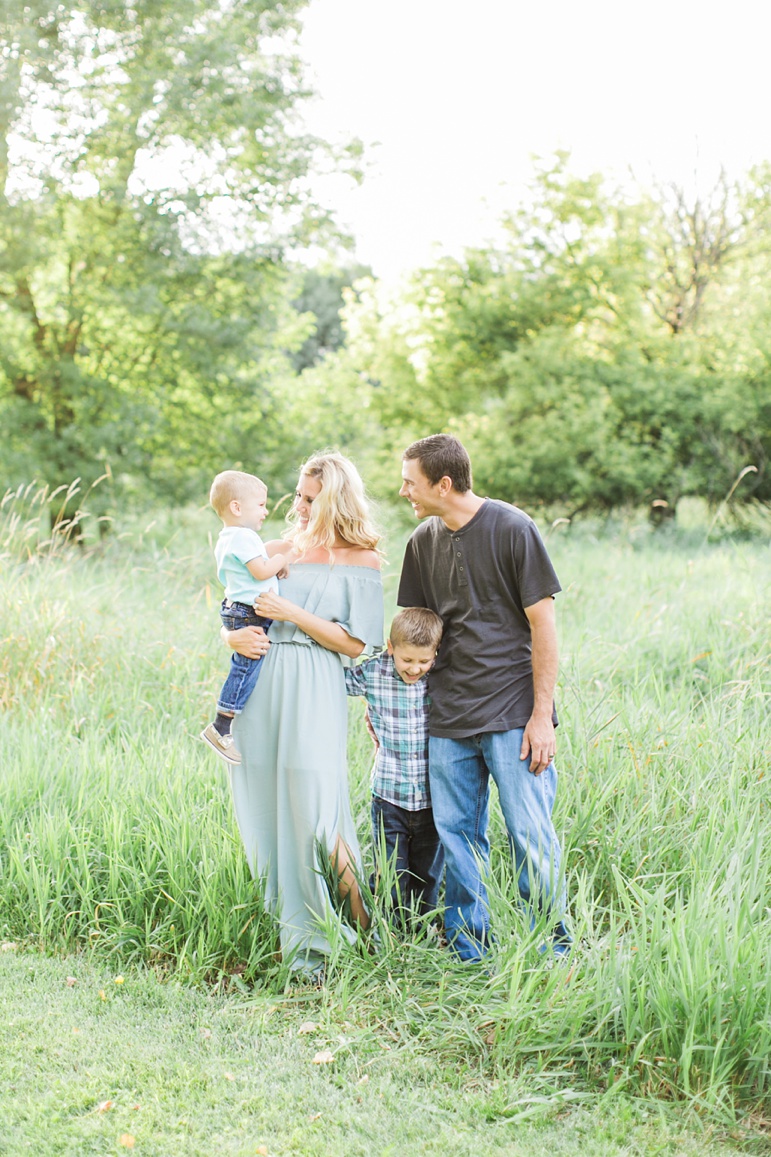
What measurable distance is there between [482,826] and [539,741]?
1.81 ft

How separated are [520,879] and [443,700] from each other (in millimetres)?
761

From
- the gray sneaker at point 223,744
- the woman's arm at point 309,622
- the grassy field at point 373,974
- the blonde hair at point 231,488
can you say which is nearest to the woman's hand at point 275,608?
the woman's arm at point 309,622

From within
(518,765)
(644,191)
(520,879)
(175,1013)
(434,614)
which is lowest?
(175,1013)

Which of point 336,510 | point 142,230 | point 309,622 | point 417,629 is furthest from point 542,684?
point 142,230

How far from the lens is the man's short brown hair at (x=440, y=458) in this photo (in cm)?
349

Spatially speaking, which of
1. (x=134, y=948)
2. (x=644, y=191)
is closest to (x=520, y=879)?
(x=134, y=948)

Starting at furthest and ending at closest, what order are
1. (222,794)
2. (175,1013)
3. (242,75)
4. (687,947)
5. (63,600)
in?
(242,75), (63,600), (222,794), (175,1013), (687,947)

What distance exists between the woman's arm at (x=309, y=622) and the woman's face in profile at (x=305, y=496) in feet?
1.06

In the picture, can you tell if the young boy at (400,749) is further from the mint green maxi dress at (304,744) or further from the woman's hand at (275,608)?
the woman's hand at (275,608)

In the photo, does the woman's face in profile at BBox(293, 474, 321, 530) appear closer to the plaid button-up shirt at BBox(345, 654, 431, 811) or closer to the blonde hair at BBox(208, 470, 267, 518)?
the blonde hair at BBox(208, 470, 267, 518)

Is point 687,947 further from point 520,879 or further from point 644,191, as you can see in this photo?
point 644,191

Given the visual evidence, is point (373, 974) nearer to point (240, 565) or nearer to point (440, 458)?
point (240, 565)

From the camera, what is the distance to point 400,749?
382cm

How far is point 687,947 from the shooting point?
308cm
